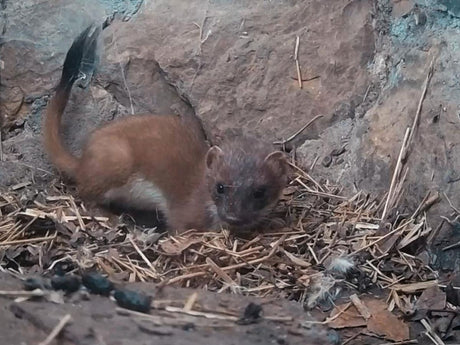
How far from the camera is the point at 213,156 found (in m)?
4.61

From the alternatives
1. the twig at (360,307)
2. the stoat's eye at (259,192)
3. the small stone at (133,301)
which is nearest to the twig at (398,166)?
the stoat's eye at (259,192)

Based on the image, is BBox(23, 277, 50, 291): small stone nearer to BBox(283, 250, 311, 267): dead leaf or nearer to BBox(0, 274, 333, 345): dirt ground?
BBox(0, 274, 333, 345): dirt ground

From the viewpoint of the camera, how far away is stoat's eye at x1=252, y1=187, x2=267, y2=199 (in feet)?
14.9

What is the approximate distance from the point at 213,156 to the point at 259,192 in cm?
28

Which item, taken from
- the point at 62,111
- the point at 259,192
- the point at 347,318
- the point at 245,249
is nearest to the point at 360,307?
the point at 347,318

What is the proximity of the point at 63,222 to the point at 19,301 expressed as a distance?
1.39 m

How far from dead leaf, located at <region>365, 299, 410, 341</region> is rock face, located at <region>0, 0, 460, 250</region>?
3.78ft

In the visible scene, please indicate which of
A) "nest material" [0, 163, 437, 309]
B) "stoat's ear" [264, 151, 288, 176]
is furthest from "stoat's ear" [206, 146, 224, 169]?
"nest material" [0, 163, 437, 309]

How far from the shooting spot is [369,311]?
152 inches

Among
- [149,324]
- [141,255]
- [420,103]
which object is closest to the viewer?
[149,324]

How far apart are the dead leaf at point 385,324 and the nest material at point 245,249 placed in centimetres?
8

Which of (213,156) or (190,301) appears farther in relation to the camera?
(213,156)

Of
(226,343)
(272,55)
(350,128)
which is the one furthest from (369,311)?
(272,55)

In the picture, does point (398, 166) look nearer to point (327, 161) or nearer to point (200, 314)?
point (327, 161)
